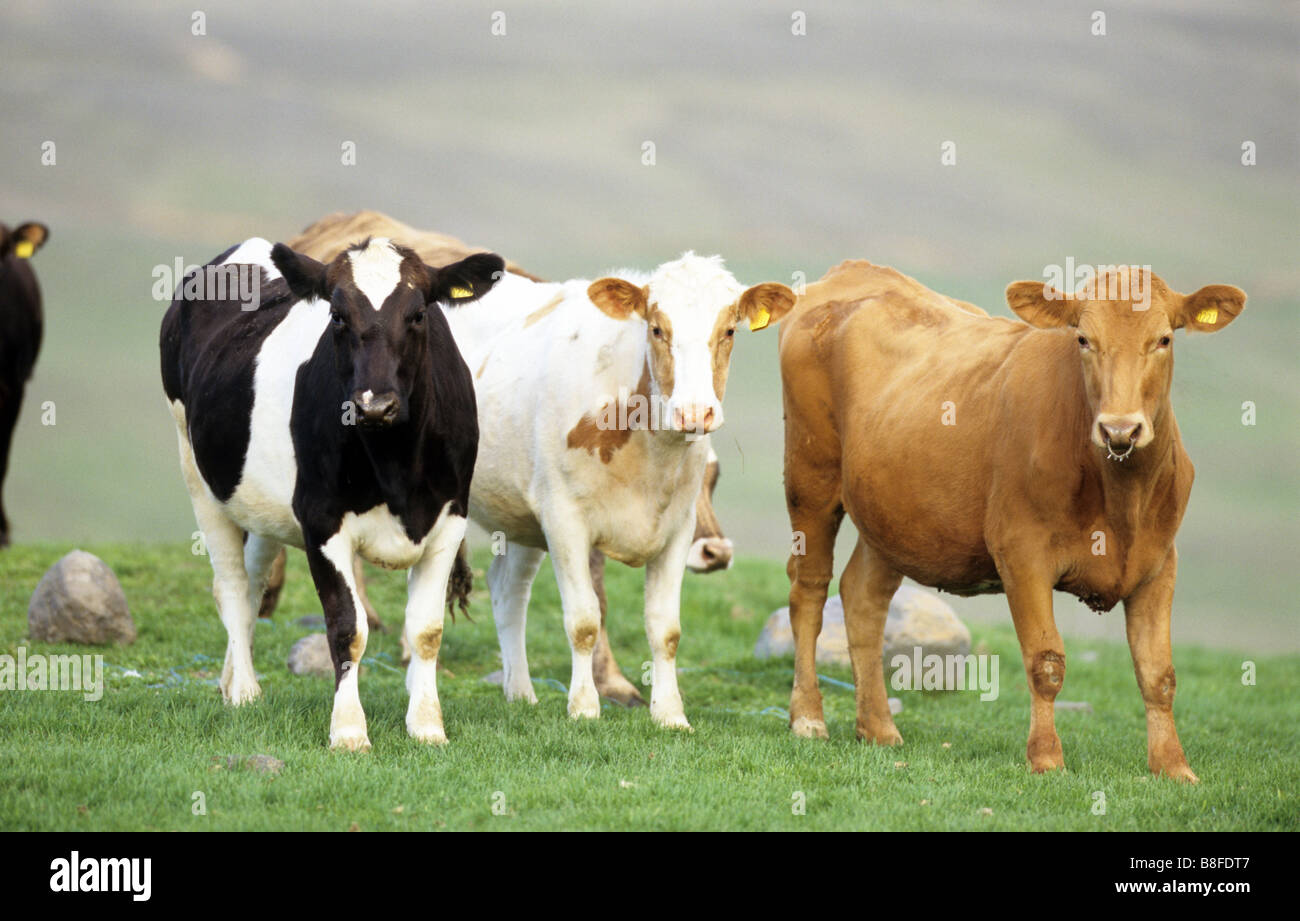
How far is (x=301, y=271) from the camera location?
8906 mm

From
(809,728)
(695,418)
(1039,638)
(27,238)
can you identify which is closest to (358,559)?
(809,728)

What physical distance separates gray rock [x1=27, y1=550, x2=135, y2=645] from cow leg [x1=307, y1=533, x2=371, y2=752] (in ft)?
14.7

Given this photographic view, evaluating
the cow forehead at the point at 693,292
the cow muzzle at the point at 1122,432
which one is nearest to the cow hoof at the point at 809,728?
the cow forehead at the point at 693,292

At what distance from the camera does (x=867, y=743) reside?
9.73m

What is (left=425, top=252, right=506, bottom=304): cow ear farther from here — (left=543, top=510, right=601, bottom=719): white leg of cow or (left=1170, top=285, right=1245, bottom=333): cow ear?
(left=1170, top=285, right=1245, bottom=333): cow ear

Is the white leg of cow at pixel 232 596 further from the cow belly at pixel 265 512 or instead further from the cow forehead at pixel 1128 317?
the cow forehead at pixel 1128 317

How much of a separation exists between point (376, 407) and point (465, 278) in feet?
4.44

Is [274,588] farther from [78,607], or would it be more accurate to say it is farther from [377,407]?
[377,407]

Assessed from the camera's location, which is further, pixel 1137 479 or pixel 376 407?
pixel 1137 479

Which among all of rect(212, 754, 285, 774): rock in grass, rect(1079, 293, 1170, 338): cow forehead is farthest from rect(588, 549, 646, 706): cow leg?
rect(1079, 293, 1170, 338): cow forehead

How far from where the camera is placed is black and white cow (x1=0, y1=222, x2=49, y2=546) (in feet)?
62.5

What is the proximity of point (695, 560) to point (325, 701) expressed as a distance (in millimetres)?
2825

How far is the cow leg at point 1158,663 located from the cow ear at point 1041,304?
1473mm
